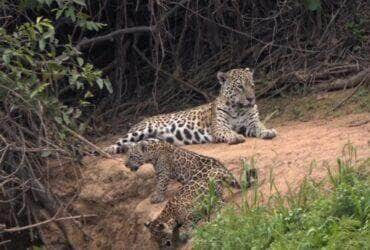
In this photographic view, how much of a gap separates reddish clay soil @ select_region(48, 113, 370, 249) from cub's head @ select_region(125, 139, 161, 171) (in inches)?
3.4

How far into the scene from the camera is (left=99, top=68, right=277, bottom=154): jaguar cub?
1105 cm

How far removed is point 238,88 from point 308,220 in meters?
3.97

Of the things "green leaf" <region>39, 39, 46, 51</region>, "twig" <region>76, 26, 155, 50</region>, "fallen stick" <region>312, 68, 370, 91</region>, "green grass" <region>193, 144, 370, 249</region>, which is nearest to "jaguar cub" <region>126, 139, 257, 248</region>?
"green grass" <region>193, 144, 370, 249</region>

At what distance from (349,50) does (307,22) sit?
725 mm

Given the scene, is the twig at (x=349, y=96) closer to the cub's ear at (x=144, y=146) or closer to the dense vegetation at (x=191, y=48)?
the dense vegetation at (x=191, y=48)

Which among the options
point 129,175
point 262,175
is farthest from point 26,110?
point 262,175

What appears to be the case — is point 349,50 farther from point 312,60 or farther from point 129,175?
point 129,175

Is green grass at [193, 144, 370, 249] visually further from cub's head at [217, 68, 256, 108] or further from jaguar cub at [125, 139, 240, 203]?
cub's head at [217, 68, 256, 108]

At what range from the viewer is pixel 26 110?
30.9 ft

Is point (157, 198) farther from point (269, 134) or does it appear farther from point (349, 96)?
point (349, 96)

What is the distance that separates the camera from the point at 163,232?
27.8 ft

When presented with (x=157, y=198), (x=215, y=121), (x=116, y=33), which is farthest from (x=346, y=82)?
(x=157, y=198)

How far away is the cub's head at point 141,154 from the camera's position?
9.98 meters

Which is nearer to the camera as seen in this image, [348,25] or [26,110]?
[26,110]
